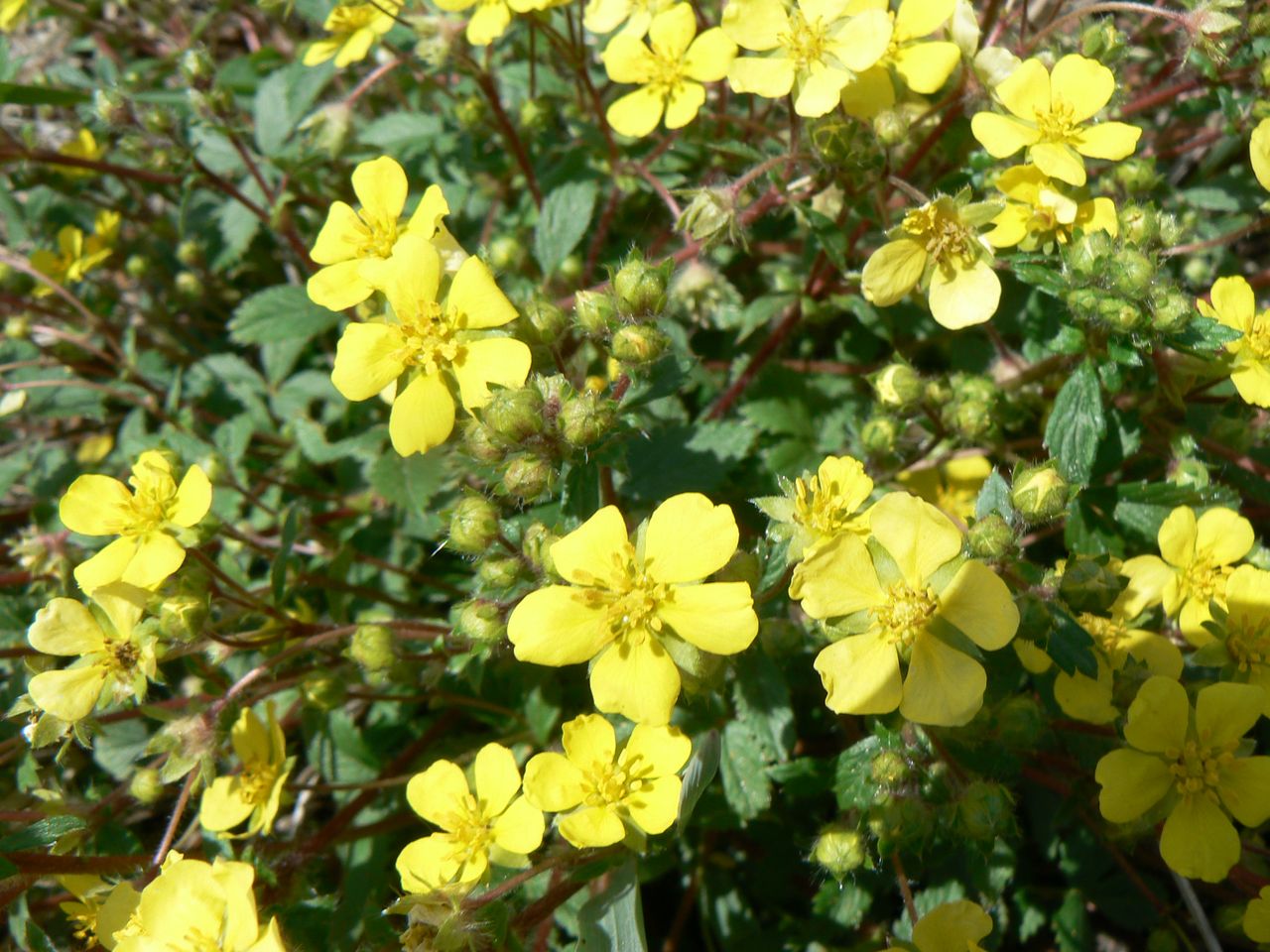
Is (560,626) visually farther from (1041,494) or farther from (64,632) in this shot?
(64,632)

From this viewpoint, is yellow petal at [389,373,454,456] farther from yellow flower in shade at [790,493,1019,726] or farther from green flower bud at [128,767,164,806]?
green flower bud at [128,767,164,806]

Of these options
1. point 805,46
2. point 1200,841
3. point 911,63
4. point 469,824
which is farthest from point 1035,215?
point 469,824

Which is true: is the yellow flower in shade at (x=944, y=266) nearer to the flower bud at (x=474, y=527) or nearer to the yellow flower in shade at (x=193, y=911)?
the flower bud at (x=474, y=527)

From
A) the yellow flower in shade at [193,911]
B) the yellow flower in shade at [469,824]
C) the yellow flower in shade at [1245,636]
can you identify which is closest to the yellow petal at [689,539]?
the yellow flower in shade at [469,824]

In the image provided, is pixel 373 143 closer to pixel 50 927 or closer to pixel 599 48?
pixel 599 48

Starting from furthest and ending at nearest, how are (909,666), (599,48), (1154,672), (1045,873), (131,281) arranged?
(131,281) < (599,48) < (1045,873) < (1154,672) < (909,666)

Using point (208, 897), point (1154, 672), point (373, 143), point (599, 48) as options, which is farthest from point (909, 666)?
point (373, 143)
